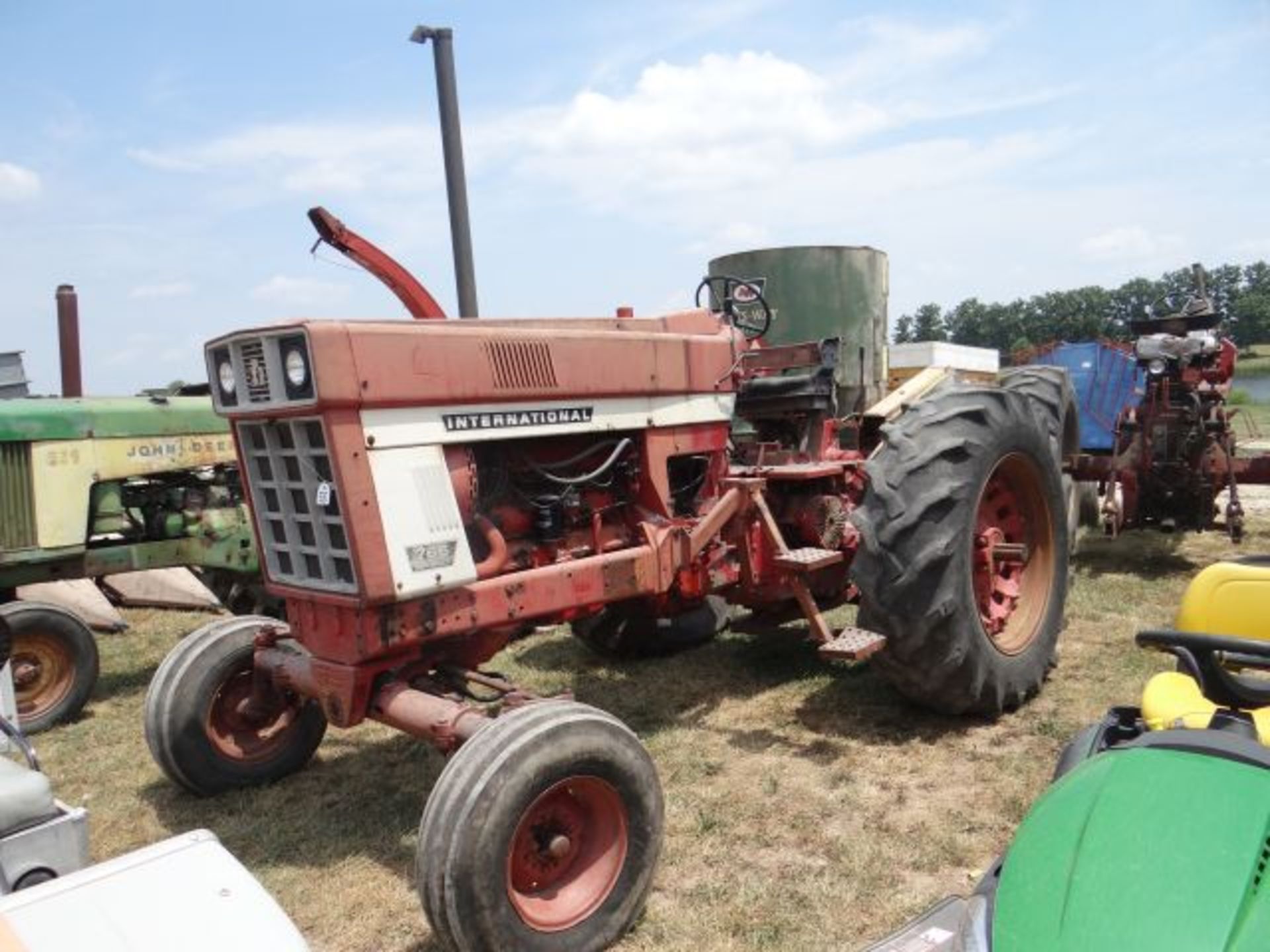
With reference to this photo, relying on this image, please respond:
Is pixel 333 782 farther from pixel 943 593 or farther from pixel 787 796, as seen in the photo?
pixel 943 593

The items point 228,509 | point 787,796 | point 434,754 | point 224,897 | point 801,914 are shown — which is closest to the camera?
point 224,897

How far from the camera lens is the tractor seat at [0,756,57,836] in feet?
6.33

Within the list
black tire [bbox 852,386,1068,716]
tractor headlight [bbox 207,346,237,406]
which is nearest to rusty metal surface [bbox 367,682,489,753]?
tractor headlight [bbox 207,346,237,406]

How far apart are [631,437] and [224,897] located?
8.60 ft

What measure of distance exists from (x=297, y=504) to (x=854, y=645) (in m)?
2.07

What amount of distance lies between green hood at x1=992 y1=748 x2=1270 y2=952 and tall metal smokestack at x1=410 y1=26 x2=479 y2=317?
5827 millimetres

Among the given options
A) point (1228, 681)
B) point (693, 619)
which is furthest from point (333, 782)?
→ point (1228, 681)

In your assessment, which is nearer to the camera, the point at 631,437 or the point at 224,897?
the point at 224,897

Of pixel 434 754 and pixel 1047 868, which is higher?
pixel 1047 868

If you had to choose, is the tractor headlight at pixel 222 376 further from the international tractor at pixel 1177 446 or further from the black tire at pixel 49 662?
the international tractor at pixel 1177 446

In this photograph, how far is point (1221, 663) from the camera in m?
2.21

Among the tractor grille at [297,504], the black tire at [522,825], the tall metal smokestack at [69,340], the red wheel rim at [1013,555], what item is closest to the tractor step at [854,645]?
the red wheel rim at [1013,555]

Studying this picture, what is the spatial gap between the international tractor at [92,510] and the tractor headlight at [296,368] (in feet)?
8.87

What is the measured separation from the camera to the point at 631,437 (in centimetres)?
399
